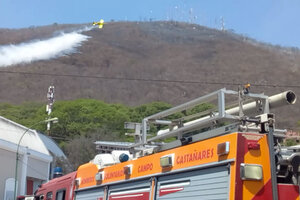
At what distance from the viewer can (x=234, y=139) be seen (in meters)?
4.83

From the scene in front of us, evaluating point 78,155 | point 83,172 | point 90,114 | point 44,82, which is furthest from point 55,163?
point 44,82

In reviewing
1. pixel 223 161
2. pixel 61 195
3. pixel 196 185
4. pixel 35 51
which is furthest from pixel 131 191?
pixel 35 51

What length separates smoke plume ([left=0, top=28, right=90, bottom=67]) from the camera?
162050 millimetres

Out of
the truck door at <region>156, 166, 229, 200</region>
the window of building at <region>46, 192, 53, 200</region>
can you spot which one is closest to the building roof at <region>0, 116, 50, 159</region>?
the window of building at <region>46, 192, 53, 200</region>

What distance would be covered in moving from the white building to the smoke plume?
122 m

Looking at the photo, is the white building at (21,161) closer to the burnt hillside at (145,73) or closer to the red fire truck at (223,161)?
the red fire truck at (223,161)

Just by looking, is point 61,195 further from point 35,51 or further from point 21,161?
point 35,51

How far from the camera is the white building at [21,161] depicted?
99.8ft

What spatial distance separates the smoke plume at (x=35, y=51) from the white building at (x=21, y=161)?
4819 inches

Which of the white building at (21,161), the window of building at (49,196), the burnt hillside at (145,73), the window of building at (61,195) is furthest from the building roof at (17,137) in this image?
the burnt hillside at (145,73)

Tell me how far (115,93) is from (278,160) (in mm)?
152277

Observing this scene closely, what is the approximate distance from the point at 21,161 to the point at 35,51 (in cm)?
15344

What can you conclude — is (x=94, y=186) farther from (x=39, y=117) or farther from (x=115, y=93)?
(x=115, y=93)

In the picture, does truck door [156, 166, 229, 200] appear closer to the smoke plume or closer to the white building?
the white building
